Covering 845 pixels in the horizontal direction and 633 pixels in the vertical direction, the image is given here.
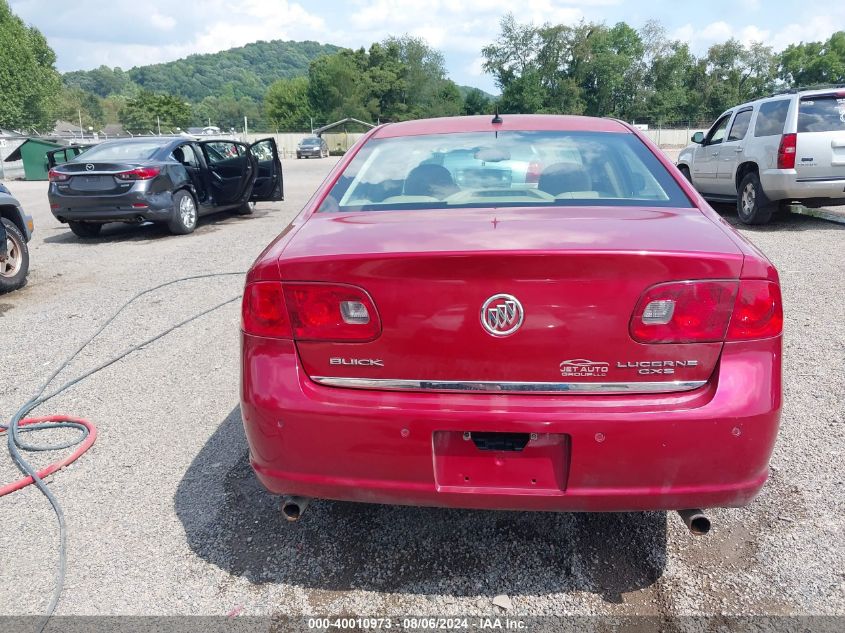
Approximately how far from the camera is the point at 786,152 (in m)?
9.13

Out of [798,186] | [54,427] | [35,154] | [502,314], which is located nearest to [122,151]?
[54,427]

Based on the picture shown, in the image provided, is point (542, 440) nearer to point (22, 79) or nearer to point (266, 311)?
point (266, 311)

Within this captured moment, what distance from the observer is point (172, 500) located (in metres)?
3.03

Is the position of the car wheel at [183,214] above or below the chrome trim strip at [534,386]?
below

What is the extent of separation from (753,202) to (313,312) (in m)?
9.59

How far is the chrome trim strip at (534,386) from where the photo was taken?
2059mm

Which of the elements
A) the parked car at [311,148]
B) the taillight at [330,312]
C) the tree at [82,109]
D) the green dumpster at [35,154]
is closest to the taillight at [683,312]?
the taillight at [330,312]

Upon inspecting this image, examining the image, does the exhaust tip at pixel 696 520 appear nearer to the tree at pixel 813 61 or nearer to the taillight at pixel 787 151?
the taillight at pixel 787 151

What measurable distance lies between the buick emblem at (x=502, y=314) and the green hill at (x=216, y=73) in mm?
158138

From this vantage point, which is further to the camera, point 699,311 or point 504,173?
point 504,173

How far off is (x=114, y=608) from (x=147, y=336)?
336 cm

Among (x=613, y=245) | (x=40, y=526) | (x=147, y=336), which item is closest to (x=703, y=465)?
(x=613, y=245)

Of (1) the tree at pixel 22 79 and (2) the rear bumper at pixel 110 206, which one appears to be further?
(1) the tree at pixel 22 79

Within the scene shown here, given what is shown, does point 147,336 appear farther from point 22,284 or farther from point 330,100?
point 330,100
